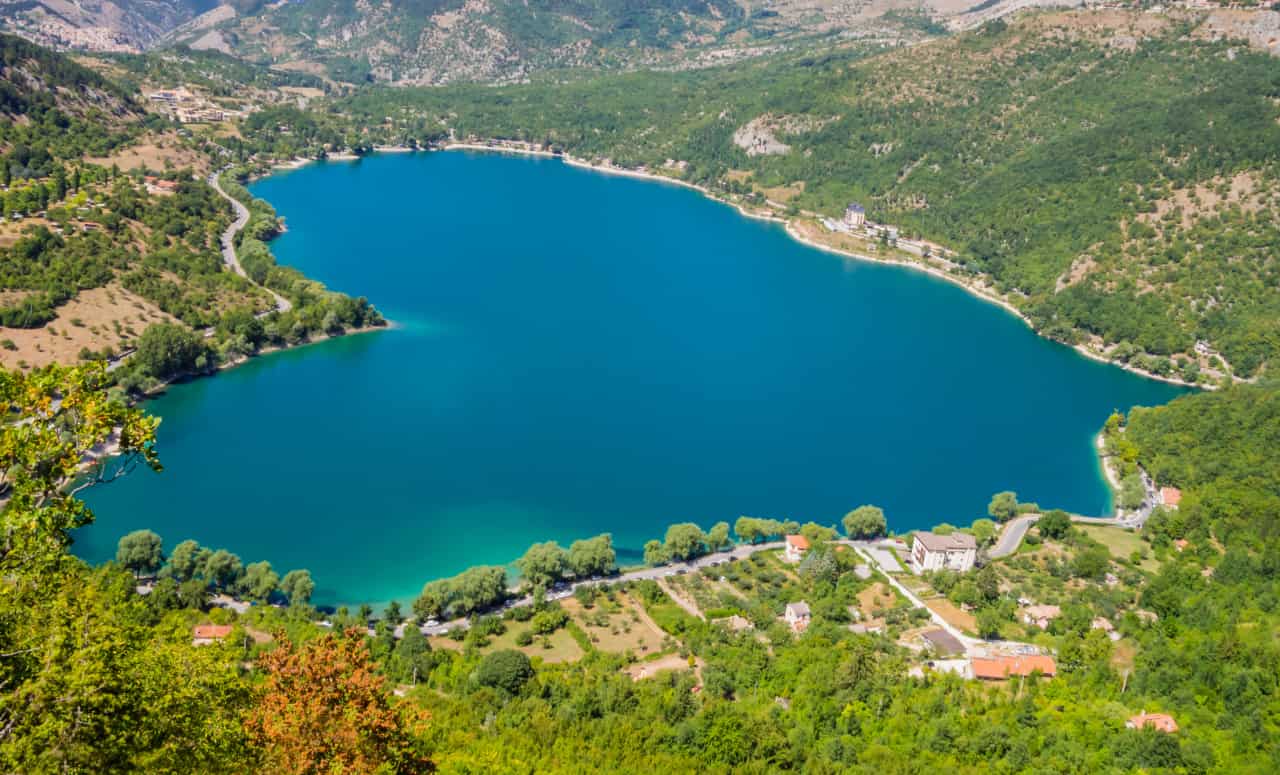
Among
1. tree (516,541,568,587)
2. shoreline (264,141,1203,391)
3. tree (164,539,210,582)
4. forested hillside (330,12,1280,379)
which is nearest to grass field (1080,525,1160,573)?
tree (516,541,568,587)

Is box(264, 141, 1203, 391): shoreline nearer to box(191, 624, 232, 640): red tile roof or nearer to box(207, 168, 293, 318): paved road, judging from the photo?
box(207, 168, 293, 318): paved road

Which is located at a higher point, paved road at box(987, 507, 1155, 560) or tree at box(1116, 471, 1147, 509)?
tree at box(1116, 471, 1147, 509)

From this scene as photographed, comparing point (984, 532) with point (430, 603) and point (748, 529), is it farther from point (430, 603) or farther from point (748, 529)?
point (430, 603)

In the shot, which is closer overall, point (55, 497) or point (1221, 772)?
point (55, 497)

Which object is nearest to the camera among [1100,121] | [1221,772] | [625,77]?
[1221,772]

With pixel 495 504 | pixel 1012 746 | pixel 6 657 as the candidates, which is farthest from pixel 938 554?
pixel 6 657

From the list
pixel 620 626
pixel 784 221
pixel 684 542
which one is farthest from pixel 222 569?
pixel 784 221

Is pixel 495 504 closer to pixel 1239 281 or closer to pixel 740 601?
pixel 740 601
